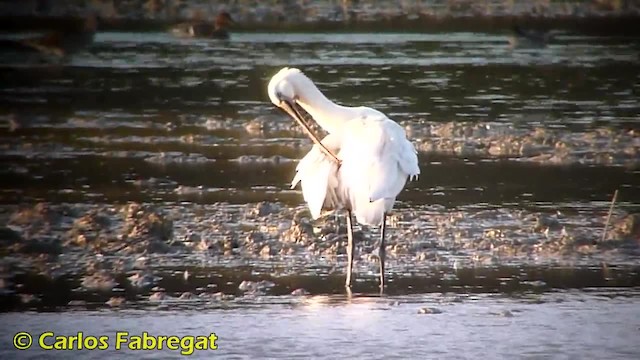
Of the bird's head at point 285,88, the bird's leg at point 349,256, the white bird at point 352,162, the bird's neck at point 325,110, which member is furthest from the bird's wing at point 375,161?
the bird's head at point 285,88

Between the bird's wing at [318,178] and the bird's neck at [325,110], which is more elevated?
the bird's neck at [325,110]

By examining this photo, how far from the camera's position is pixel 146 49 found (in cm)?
2106

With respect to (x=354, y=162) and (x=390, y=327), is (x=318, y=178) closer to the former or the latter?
(x=354, y=162)

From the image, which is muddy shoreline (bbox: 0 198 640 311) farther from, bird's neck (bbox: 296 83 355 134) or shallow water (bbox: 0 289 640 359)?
bird's neck (bbox: 296 83 355 134)

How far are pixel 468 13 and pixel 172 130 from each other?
13252mm

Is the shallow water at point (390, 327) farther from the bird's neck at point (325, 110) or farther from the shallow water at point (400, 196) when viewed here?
the bird's neck at point (325, 110)

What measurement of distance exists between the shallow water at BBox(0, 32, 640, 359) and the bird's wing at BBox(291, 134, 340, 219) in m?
0.49

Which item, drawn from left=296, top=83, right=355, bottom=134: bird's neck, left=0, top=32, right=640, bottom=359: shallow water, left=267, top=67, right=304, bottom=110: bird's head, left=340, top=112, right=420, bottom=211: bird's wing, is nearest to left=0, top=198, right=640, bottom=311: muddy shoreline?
left=0, top=32, right=640, bottom=359: shallow water

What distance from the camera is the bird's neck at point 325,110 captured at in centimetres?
884

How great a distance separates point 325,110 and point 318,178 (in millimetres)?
743

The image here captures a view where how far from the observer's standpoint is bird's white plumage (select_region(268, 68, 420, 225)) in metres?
8.09

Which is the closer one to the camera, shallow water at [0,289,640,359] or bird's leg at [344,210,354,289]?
shallow water at [0,289,640,359]

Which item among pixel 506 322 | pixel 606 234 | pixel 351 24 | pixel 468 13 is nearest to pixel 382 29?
pixel 351 24

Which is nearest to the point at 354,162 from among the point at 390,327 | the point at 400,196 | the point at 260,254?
the point at 260,254
